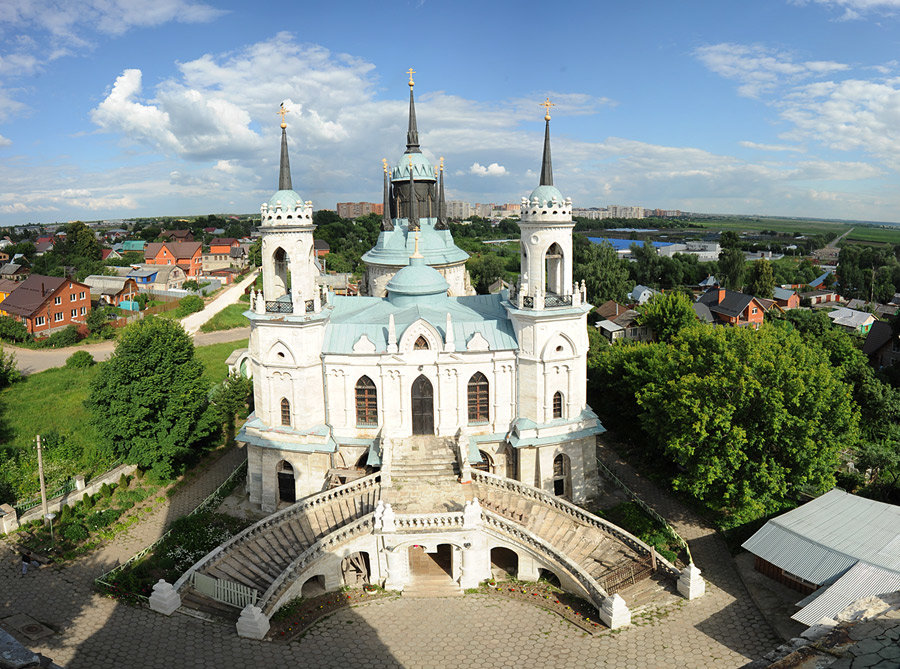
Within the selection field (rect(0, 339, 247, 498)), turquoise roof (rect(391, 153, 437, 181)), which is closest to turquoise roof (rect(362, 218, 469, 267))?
turquoise roof (rect(391, 153, 437, 181))

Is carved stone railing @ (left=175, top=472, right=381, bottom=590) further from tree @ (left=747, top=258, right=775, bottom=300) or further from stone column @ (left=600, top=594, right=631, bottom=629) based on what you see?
tree @ (left=747, top=258, right=775, bottom=300)

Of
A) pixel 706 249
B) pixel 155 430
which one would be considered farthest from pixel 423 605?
pixel 706 249

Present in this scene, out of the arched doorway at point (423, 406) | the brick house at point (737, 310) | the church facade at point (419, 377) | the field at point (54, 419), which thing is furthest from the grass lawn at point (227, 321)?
the brick house at point (737, 310)

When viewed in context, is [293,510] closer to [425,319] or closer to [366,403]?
[366,403]

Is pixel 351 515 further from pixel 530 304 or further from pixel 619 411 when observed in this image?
pixel 619 411

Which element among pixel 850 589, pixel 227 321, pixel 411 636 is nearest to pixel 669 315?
pixel 850 589

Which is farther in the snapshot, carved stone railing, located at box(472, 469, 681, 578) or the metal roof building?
carved stone railing, located at box(472, 469, 681, 578)
